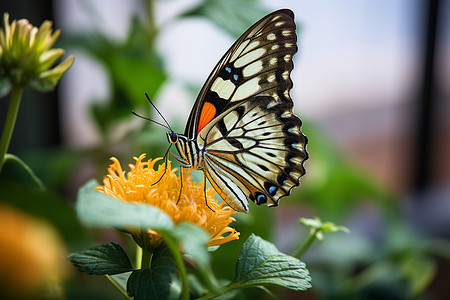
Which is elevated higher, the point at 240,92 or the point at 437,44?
the point at 437,44

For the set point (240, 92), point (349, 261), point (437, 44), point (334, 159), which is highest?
point (437, 44)

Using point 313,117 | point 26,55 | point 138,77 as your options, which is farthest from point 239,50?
point 313,117

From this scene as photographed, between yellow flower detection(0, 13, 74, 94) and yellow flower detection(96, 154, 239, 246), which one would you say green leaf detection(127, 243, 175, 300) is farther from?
yellow flower detection(0, 13, 74, 94)

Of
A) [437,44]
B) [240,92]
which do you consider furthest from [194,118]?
[437,44]

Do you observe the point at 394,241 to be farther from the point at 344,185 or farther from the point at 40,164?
the point at 40,164

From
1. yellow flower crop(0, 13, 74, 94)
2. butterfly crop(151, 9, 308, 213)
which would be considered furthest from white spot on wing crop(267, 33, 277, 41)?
yellow flower crop(0, 13, 74, 94)

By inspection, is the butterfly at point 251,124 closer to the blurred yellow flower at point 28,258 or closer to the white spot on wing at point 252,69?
the white spot on wing at point 252,69

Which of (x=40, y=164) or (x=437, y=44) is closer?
(x=40, y=164)
